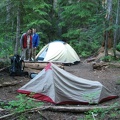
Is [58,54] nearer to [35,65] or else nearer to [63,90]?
[35,65]

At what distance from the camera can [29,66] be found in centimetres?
1145

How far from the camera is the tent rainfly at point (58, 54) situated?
15.9m

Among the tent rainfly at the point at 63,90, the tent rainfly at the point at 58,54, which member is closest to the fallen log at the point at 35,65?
the tent rainfly at the point at 63,90

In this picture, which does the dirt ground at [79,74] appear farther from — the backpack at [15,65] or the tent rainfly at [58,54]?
the tent rainfly at [58,54]

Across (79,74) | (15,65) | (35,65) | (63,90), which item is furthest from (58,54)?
(63,90)

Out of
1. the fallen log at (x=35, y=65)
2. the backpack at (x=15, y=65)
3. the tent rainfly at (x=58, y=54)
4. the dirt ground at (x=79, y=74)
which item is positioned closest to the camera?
the dirt ground at (x=79, y=74)

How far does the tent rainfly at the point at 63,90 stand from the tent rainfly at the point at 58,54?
7745mm

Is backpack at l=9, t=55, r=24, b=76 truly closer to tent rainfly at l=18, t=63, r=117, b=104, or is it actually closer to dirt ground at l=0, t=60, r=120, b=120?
dirt ground at l=0, t=60, r=120, b=120

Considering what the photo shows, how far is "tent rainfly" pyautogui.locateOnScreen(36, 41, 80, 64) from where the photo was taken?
1595 centimetres

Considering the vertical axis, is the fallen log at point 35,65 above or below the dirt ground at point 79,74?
above

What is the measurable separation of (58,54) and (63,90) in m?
8.53

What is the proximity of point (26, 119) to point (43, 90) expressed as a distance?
2.34 metres

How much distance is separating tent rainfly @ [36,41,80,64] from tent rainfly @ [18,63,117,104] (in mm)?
7745

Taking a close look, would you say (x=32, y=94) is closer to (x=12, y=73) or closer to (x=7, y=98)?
(x=7, y=98)
